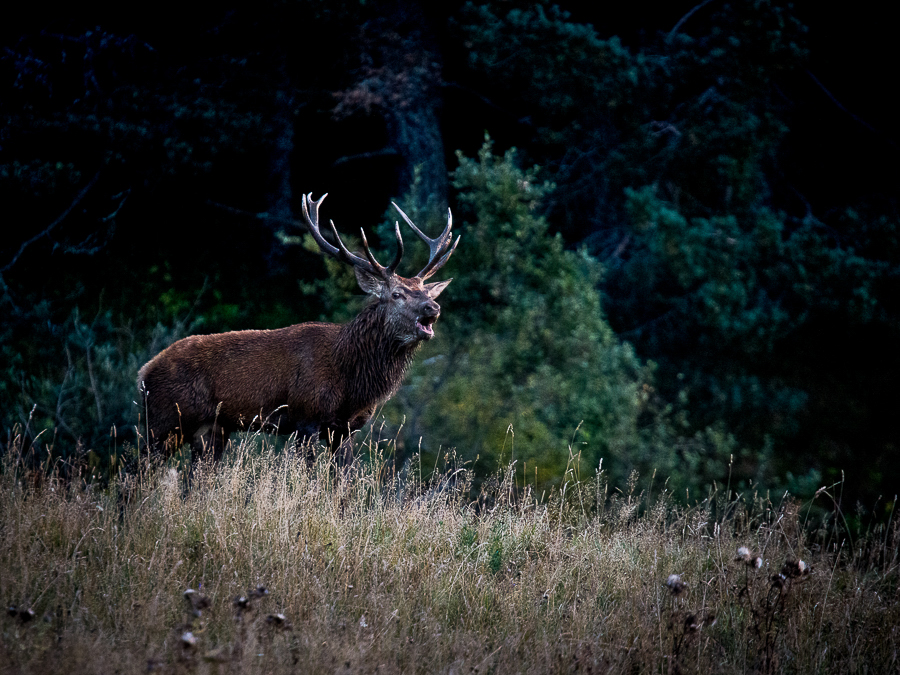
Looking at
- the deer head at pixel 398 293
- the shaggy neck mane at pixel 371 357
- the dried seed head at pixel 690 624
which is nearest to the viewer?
the dried seed head at pixel 690 624

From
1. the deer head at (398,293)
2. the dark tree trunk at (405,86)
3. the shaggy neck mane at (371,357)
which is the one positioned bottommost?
the shaggy neck mane at (371,357)

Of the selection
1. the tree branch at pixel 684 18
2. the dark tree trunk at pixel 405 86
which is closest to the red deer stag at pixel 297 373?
the dark tree trunk at pixel 405 86

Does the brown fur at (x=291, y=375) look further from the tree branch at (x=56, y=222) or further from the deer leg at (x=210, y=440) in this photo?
the tree branch at (x=56, y=222)

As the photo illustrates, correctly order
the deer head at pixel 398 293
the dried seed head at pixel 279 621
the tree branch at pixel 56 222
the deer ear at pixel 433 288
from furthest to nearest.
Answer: the tree branch at pixel 56 222
the deer ear at pixel 433 288
the deer head at pixel 398 293
the dried seed head at pixel 279 621

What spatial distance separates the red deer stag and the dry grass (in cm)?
178

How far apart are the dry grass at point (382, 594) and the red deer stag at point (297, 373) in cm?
178

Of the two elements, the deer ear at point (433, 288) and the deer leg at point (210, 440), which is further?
the deer ear at point (433, 288)

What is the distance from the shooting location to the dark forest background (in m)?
12.1

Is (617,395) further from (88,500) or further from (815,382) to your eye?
(88,500)

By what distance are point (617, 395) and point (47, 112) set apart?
9.43 m

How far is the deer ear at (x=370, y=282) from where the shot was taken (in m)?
7.72

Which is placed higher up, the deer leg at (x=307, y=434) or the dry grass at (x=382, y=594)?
the dry grass at (x=382, y=594)

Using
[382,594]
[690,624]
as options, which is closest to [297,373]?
[382,594]

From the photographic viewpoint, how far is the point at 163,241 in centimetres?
1509
